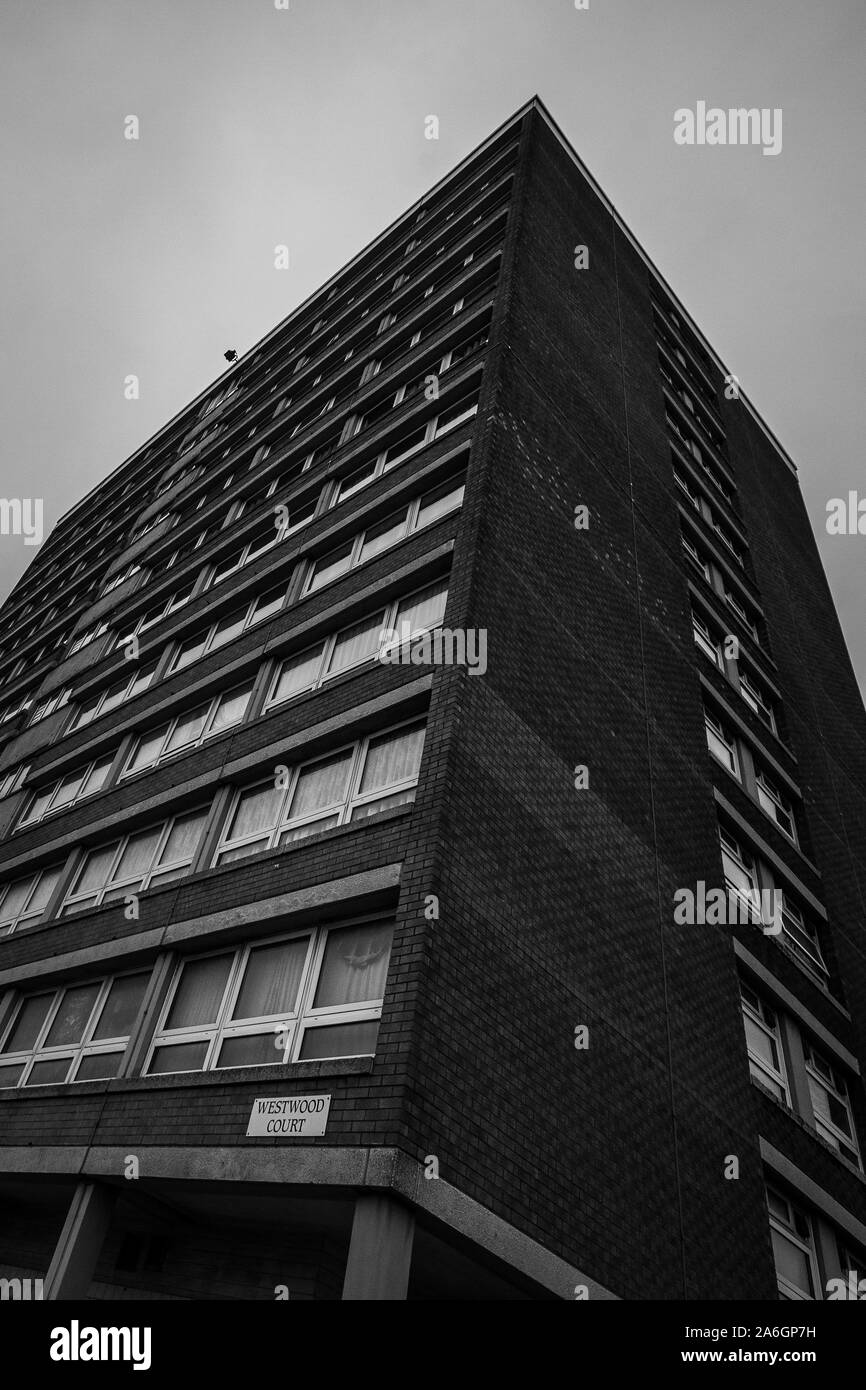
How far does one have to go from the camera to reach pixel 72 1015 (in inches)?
473

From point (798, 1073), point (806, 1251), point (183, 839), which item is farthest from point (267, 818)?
point (806, 1251)

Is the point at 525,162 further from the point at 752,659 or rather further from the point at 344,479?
the point at 752,659

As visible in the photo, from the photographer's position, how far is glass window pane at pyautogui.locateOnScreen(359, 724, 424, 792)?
10.1 metres

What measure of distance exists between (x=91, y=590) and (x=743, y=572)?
20.0 m

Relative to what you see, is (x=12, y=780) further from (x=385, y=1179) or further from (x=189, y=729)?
(x=385, y=1179)

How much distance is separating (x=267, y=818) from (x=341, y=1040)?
429 centimetres

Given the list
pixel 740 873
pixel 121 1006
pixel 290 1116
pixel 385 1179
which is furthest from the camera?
pixel 740 873

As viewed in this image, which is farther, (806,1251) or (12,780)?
(12,780)

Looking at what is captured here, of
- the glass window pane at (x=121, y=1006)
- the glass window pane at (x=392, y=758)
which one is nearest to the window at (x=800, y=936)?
the glass window pane at (x=392, y=758)

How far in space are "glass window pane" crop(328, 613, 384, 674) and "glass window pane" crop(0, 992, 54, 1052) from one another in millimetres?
6493

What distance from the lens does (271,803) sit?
465 inches

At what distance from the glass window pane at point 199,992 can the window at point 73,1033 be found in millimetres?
1056
